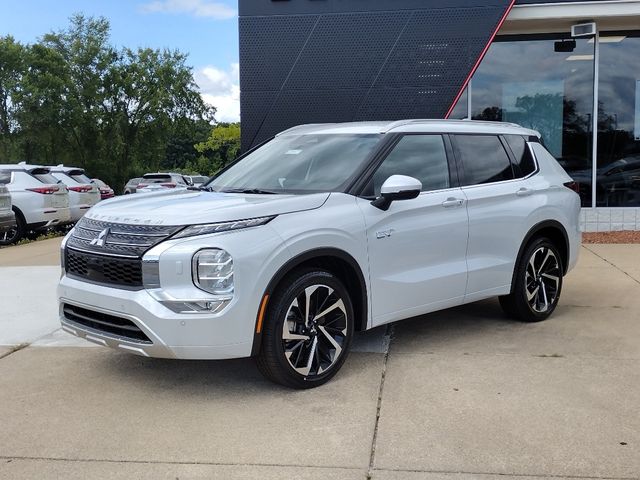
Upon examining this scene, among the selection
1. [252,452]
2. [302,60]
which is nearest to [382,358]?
[252,452]

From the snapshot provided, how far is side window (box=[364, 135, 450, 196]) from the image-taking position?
4844 millimetres

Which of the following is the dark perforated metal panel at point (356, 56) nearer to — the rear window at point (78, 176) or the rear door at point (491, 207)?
the rear door at point (491, 207)

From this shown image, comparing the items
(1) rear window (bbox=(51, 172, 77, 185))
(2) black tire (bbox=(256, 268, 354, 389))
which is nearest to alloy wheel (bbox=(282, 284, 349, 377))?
(2) black tire (bbox=(256, 268, 354, 389))

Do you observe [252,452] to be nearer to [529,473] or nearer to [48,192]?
[529,473]

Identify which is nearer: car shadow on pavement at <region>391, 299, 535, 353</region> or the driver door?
the driver door

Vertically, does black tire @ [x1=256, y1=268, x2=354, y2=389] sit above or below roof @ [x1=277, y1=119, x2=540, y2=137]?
below

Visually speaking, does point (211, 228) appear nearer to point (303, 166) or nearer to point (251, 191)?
point (251, 191)

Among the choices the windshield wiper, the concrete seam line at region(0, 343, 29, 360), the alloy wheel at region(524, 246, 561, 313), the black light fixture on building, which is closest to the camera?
the windshield wiper

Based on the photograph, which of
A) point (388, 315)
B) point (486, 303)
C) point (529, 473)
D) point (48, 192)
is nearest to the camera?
point (529, 473)

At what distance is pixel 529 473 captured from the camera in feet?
10.6

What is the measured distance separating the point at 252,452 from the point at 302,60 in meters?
9.00

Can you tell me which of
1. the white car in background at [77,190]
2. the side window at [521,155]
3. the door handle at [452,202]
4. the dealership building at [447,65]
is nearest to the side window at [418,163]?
the door handle at [452,202]

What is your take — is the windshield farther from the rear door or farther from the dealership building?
the dealership building

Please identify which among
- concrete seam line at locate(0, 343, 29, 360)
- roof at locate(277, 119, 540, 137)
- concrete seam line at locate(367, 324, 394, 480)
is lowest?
concrete seam line at locate(367, 324, 394, 480)
